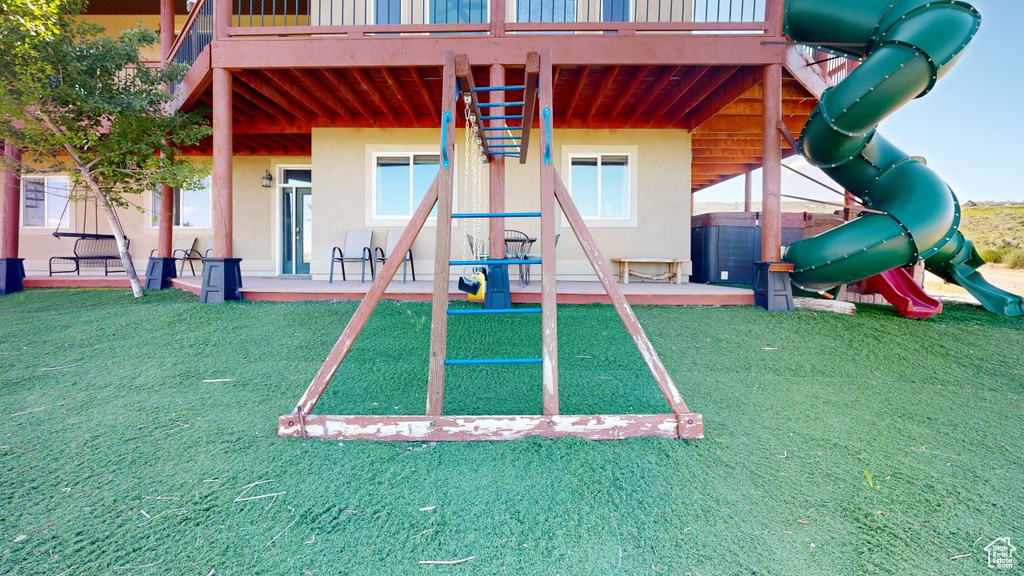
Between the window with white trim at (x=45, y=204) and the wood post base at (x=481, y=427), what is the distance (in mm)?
10873

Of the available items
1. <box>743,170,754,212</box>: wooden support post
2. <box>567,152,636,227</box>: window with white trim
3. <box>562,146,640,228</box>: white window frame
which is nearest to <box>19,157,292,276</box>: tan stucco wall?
<box>562,146,640,228</box>: white window frame

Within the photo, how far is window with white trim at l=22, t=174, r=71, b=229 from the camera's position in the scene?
8984 millimetres

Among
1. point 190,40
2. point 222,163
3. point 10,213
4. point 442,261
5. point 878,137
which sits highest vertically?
point 190,40

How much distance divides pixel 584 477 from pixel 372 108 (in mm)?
6900

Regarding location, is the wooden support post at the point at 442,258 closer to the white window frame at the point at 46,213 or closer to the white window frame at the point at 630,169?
the white window frame at the point at 630,169

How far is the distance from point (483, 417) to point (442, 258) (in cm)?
81

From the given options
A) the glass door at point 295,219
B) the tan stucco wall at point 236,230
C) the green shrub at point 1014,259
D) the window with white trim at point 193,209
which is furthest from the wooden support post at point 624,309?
the green shrub at point 1014,259

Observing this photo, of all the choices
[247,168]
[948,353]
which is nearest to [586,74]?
[948,353]

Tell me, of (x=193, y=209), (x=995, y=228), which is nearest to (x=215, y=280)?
(x=193, y=209)

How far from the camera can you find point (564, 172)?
7570 mm

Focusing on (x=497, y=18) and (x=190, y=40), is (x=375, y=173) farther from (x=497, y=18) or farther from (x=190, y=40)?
(x=497, y=18)

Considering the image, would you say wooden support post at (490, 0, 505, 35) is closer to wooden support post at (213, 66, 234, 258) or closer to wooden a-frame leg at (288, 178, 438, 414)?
wooden support post at (213, 66, 234, 258)

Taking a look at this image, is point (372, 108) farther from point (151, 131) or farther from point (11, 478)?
point (11, 478)

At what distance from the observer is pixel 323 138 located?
753cm
